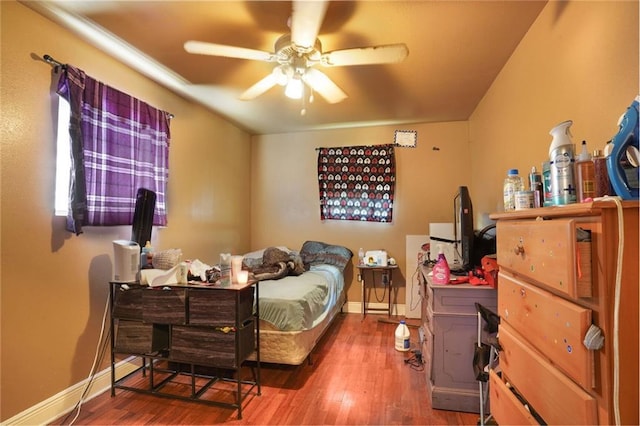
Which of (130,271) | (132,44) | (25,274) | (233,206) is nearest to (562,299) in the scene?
(130,271)

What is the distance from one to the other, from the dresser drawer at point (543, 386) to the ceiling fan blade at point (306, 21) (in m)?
1.62

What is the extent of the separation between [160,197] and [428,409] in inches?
108

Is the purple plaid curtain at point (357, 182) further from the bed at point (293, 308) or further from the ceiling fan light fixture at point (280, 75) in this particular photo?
the ceiling fan light fixture at point (280, 75)

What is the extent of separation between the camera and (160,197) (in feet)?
9.19

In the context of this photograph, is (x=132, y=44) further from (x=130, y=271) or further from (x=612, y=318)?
(x=612, y=318)

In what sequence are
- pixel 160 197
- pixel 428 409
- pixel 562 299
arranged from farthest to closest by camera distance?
pixel 160 197, pixel 428 409, pixel 562 299

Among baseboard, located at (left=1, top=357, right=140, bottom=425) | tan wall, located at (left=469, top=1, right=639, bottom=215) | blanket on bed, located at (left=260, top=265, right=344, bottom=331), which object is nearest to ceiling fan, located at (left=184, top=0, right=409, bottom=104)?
tan wall, located at (left=469, top=1, right=639, bottom=215)

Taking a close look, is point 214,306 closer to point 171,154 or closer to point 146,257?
point 146,257

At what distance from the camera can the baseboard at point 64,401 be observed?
1.78 m

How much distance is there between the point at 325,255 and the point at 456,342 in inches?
88.0

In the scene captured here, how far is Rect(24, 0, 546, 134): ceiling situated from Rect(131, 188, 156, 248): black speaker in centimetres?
105

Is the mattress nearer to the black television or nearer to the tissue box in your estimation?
the black television

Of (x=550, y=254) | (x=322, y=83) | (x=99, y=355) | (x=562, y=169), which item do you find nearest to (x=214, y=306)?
(x=99, y=355)

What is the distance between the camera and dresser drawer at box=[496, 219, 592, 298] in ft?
2.47
